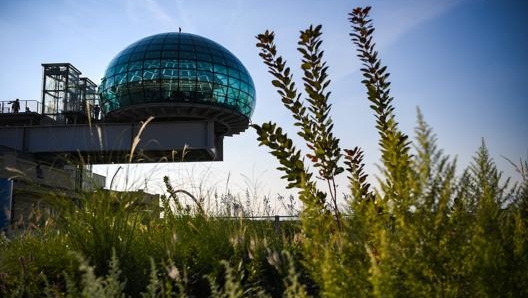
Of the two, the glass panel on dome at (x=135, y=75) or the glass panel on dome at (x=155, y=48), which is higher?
the glass panel on dome at (x=155, y=48)

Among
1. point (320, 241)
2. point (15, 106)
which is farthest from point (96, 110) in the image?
point (320, 241)

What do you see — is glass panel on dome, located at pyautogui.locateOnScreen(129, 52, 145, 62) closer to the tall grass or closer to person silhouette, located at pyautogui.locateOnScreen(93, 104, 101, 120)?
person silhouette, located at pyautogui.locateOnScreen(93, 104, 101, 120)

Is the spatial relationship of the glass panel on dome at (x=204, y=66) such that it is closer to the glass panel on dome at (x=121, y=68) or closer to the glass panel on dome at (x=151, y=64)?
the glass panel on dome at (x=151, y=64)

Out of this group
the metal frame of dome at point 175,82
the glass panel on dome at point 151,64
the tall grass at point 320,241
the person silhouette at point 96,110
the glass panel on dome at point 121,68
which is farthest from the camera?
the person silhouette at point 96,110

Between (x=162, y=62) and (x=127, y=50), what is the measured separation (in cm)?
535

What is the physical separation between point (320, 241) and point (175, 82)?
116 feet

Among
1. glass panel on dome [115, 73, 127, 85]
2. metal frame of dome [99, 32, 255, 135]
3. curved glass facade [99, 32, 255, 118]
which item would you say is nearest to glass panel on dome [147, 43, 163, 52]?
curved glass facade [99, 32, 255, 118]

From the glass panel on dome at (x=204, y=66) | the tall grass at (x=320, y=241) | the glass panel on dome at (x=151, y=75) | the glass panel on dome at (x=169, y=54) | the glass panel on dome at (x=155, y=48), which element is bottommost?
the tall grass at (x=320, y=241)

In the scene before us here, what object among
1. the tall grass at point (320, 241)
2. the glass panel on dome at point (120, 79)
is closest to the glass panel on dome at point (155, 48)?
the glass panel on dome at point (120, 79)

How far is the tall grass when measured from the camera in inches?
69.1

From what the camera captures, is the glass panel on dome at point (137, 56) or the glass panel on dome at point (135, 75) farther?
the glass panel on dome at point (137, 56)

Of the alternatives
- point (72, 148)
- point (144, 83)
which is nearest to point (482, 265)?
point (72, 148)

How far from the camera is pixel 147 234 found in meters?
4.37

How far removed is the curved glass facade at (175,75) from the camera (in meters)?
36.2
